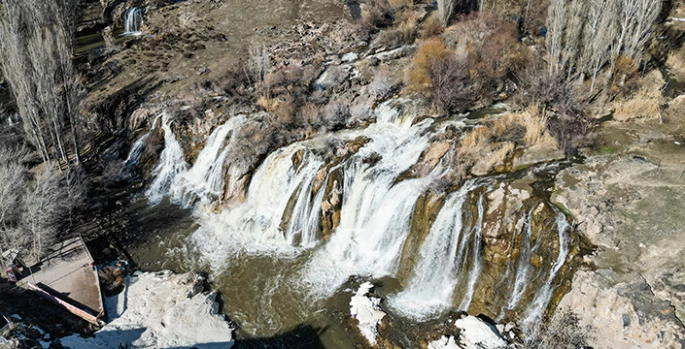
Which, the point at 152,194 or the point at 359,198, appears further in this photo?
the point at 152,194

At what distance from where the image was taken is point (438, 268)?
1764 cm

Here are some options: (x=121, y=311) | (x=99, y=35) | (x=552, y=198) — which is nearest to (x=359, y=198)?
(x=552, y=198)

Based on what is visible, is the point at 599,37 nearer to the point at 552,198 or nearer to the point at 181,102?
the point at 552,198

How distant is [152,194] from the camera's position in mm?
25656

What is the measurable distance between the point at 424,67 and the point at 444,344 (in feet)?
52.1

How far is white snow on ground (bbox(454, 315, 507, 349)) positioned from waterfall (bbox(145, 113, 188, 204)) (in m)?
18.4

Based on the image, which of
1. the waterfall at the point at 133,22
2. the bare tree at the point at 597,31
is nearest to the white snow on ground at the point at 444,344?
the bare tree at the point at 597,31

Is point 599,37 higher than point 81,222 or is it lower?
higher

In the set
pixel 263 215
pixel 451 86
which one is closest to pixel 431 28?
pixel 451 86

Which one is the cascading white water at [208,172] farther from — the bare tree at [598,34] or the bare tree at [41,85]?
the bare tree at [598,34]

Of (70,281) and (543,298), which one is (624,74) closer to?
(543,298)

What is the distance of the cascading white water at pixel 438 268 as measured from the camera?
17.2 metres

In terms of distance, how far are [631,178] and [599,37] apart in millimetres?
7924

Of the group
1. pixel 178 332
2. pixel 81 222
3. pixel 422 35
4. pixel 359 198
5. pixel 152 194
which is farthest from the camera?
pixel 422 35
